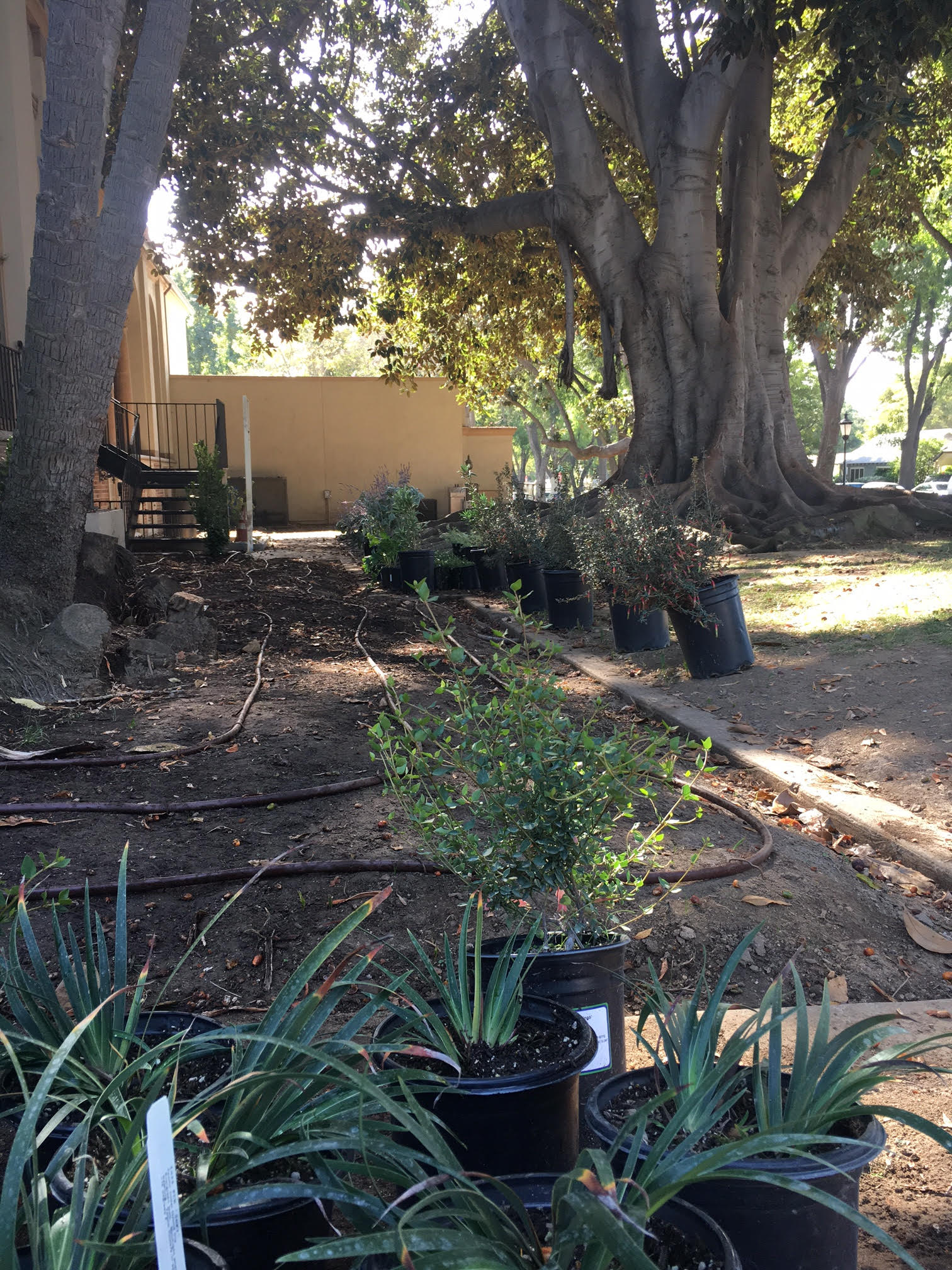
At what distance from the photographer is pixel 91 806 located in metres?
3.81

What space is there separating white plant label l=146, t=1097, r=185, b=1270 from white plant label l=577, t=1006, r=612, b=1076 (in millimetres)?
1170

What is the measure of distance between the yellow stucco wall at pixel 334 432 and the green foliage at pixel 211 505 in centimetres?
1134

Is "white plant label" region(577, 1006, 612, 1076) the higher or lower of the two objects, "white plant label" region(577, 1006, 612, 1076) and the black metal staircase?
the lower

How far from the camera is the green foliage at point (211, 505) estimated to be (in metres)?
14.0

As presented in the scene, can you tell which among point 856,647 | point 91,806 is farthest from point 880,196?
point 91,806

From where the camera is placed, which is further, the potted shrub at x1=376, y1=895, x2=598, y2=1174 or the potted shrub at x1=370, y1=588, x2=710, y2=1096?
the potted shrub at x1=370, y1=588, x2=710, y2=1096

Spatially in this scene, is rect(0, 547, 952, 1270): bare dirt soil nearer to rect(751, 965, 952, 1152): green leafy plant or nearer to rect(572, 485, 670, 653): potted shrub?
rect(751, 965, 952, 1152): green leafy plant

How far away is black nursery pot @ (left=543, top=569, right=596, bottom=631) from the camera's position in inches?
351

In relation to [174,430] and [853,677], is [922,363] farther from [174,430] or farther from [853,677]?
[853,677]

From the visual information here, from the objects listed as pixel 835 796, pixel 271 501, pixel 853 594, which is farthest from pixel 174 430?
pixel 835 796

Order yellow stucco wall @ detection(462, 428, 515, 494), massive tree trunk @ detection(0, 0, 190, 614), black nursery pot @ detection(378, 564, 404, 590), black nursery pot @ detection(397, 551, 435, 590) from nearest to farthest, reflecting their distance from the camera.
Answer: massive tree trunk @ detection(0, 0, 190, 614), black nursery pot @ detection(397, 551, 435, 590), black nursery pot @ detection(378, 564, 404, 590), yellow stucco wall @ detection(462, 428, 515, 494)

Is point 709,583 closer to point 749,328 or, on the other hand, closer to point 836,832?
point 836,832

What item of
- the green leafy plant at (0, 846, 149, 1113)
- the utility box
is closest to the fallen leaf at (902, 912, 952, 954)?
the green leafy plant at (0, 846, 149, 1113)

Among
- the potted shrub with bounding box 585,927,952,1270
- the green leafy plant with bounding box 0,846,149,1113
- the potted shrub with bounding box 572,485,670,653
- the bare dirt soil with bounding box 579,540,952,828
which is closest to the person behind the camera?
the potted shrub with bounding box 585,927,952,1270
